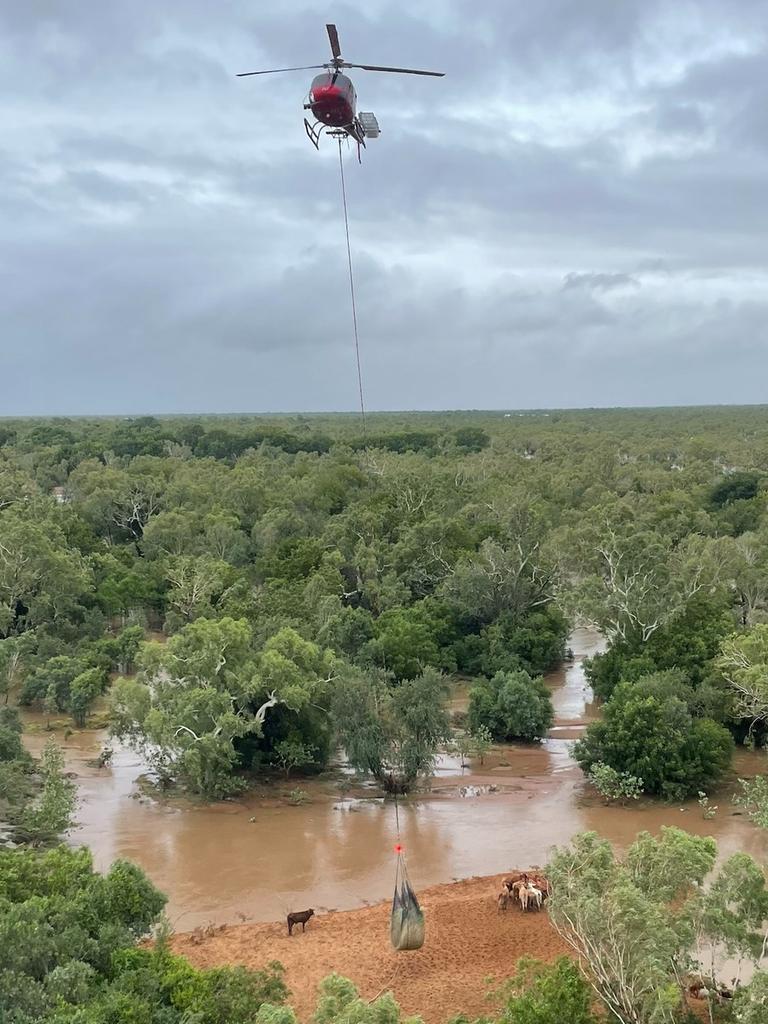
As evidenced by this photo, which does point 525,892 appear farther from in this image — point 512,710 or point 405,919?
point 512,710

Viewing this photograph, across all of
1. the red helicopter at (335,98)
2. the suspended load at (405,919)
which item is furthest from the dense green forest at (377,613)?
the red helicopter at (335,98)

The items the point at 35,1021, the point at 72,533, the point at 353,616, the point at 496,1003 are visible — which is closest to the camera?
the point at 35,1021

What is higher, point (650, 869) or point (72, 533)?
point (72, 533)

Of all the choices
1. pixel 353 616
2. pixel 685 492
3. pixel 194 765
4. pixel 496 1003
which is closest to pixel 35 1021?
pixel 496 1003

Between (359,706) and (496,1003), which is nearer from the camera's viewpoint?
(496,1003)

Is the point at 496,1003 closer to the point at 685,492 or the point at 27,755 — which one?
the point at 27,755

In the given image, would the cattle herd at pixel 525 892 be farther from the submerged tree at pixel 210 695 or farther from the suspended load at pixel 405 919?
the submerged tree at pixel 210 695

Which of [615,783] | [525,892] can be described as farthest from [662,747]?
[525,892]
